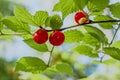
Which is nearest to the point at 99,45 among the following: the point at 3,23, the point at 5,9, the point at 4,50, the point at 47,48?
the point at 47,48

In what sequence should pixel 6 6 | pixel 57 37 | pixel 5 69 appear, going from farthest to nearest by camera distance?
pixel 6 6 < pixel 5 69 < pixel 57 37

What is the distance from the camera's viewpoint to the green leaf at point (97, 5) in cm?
75

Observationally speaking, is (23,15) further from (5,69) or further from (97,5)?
(5,69)

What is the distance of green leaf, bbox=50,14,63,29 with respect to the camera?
0.76 metres

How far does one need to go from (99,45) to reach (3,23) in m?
→ 0.24

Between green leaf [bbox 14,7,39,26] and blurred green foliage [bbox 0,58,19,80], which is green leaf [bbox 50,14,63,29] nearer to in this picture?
green leaf [bbox 14,7,39,26]

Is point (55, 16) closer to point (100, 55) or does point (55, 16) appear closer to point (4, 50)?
point (100, 55)

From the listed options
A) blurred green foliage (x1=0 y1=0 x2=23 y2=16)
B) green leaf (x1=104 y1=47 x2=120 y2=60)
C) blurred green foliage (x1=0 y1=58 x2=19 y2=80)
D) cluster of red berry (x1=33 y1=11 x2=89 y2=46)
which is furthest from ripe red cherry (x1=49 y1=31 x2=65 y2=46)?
blurred green foliage (x1=0 y1=0 x2=23 y2=16)

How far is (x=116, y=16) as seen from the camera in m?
0.79

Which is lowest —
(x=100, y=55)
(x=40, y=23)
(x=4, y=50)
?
(x=4, y=50)

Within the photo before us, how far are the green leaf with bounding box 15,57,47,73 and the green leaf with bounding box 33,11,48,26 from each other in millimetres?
94

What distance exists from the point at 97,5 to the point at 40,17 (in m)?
0.13

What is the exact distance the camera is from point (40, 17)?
76 cm

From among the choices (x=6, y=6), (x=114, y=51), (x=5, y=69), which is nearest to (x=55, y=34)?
(x=114, y=51)
